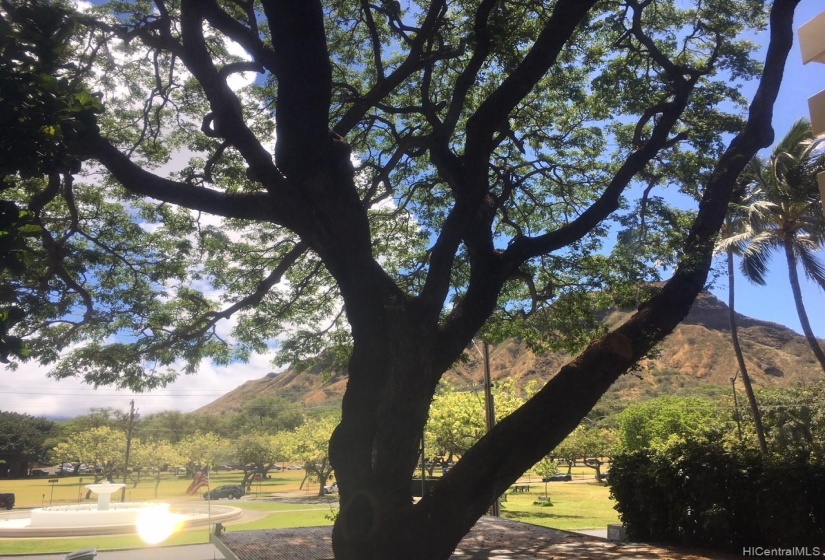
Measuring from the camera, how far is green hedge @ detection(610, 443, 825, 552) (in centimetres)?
766

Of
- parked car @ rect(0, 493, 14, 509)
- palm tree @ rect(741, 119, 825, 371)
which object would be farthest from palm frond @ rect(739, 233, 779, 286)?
parked car @ rect(0, 493, 14, 509)

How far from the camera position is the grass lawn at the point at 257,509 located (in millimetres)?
15912

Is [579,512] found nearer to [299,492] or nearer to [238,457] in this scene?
[299,492]

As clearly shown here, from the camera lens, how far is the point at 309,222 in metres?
4.48

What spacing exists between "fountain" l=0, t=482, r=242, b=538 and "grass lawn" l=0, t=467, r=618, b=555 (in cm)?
70

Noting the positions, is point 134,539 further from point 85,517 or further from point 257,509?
point 257,509


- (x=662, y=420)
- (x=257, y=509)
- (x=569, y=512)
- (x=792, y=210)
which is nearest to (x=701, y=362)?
(x=662, y=420)

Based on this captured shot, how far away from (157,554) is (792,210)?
16.6 metres

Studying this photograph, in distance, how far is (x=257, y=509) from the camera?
81.1ft

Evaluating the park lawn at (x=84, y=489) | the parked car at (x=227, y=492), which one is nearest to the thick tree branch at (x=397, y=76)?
the park lawn at (x=84, y=489)

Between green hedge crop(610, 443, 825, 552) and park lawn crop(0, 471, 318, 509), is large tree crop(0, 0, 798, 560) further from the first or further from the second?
park lawn crop(0, 471, 318, 509)

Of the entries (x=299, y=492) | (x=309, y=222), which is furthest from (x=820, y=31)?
(x=299, y=492)

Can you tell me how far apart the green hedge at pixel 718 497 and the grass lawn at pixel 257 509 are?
5.31 meters

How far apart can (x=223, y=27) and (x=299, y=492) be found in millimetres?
35593
